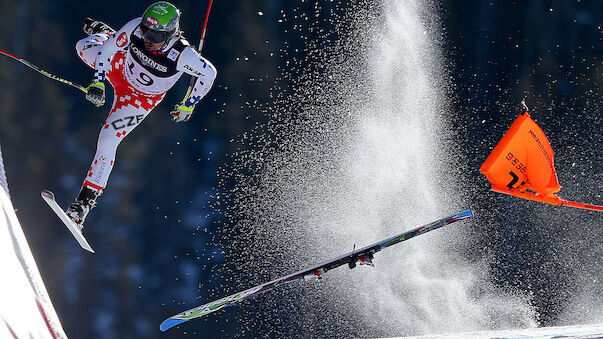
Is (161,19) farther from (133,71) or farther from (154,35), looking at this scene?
(133,71)

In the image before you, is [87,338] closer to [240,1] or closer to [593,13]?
[240,1]

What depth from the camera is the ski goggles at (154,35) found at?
13.7 ft

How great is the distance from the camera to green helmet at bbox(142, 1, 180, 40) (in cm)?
413

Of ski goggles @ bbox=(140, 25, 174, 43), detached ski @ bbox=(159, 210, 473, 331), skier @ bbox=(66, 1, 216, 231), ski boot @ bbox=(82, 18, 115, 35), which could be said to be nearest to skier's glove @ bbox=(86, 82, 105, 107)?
skier @ bbox=(66, 1, 216, 231)

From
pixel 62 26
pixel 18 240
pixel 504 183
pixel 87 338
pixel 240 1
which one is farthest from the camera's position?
pixel 87 338

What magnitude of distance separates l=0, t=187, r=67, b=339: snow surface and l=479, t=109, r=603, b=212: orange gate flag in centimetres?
307

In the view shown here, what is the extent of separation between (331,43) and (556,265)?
3256 mm

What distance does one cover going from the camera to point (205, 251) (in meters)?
6.05

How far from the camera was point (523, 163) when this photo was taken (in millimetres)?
4883

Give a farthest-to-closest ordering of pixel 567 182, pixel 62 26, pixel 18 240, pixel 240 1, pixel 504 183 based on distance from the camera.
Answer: pixel 567 182
pixel 240 1
pixel 62 26
pixel 504 183
pixel 18 240

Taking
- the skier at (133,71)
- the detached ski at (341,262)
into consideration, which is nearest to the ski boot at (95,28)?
the skier at (133,71)

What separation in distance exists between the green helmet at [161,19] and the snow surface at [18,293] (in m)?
1.37

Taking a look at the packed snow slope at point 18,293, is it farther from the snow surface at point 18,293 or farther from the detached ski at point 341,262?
the detached ski at point 341,262

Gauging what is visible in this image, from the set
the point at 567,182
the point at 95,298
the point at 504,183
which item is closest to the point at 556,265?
the point at 567,182
